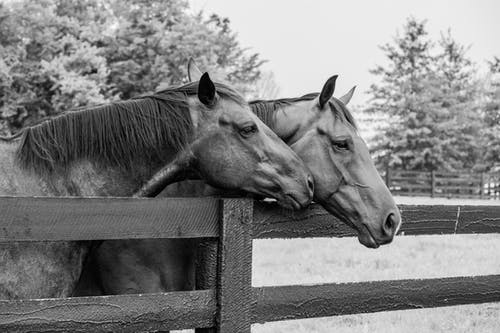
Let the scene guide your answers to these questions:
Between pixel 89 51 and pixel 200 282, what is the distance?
20045 mm

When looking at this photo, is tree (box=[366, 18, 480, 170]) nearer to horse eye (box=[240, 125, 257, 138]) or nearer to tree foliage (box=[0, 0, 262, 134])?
tree foliage (box=[0, 0, 262, 134])

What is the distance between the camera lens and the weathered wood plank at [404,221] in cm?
301

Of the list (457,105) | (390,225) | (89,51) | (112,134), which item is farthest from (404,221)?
(457,105)

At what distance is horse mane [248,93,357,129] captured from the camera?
3.43m

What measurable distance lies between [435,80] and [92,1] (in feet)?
71.4

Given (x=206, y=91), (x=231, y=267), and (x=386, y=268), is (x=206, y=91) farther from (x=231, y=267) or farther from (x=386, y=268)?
(x=386, y=268)

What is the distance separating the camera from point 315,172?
322cm

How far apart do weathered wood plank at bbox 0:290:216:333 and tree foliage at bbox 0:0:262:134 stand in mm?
18473

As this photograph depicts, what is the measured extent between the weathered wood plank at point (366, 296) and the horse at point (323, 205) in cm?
29

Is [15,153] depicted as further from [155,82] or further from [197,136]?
[155,82]

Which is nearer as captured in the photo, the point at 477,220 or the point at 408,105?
the point at 477,220

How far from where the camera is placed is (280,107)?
139 inches

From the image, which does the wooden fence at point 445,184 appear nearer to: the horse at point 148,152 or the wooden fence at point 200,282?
the wooden fence at point 200,282

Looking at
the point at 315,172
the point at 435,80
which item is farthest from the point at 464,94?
the point at 315,172
